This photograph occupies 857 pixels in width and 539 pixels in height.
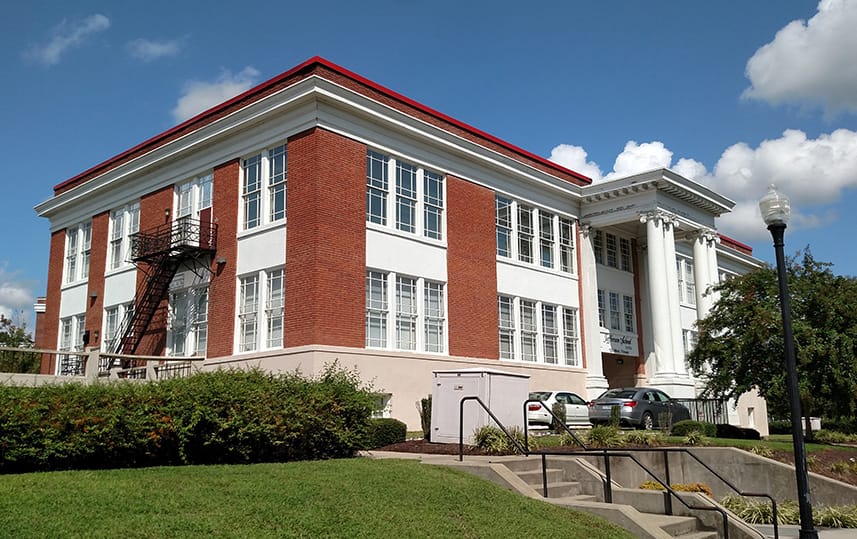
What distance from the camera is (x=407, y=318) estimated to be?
2741cm

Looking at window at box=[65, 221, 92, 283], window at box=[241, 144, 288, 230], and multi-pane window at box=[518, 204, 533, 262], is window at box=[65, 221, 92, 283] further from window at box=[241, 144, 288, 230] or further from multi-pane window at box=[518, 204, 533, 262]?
multi-pane window at box=[518, 204, 533, 262]

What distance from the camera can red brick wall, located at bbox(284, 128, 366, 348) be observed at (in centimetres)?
2430

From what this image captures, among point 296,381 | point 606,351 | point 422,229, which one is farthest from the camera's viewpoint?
point 606,351

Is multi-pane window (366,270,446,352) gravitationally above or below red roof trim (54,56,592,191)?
below

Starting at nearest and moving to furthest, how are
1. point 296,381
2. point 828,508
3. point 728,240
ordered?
point 296,381 → point 828,508 → point 728,240

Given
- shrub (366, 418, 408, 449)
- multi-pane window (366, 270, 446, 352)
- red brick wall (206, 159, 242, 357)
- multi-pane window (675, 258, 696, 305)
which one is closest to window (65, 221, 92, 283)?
red brick wall (206, 159, 242, 357)

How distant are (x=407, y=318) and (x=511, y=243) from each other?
762 cm

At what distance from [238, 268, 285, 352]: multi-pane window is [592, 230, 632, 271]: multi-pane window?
689 inches

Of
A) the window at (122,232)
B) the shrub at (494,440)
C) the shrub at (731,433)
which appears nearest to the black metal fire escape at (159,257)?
the window at (122,232)

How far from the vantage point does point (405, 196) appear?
28234 mm

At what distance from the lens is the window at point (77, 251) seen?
120ft

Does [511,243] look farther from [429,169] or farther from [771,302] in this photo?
→ [771,302]

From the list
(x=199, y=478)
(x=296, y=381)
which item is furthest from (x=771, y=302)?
(x=199, y=478)

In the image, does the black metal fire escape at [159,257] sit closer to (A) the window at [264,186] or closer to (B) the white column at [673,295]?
(A) the window at [264,186]
